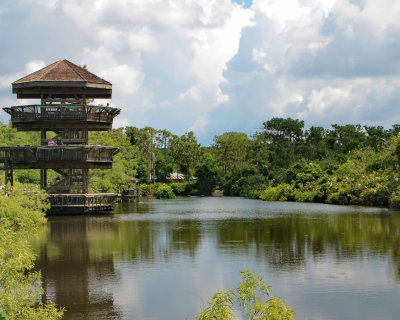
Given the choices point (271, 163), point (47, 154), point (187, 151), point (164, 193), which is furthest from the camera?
point (187, 151)

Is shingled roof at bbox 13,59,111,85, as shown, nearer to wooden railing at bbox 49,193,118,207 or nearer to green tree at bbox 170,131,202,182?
wooden railing at bbox 49,193,118,207

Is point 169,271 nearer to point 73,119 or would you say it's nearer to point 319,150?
point 73,119

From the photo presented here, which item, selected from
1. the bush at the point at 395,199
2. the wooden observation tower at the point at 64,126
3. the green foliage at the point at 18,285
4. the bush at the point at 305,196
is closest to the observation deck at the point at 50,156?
the wooden observation tower at the point at 64,126

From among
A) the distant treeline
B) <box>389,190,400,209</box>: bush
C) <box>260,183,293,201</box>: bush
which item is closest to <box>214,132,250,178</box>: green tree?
the distant treeline

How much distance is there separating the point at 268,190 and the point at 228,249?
47009 millimetres

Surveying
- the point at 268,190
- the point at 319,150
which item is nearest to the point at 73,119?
the point at 268,190

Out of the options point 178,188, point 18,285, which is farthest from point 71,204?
point 178,188

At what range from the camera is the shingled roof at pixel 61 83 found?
41469mm

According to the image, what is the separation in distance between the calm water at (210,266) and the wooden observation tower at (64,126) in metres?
8.86

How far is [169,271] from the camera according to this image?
18.1 m

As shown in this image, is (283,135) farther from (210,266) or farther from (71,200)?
(210,266)

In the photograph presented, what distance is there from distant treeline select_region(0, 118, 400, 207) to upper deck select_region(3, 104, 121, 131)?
435 inches

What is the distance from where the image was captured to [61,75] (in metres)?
42.3

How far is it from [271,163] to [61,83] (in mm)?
53792
